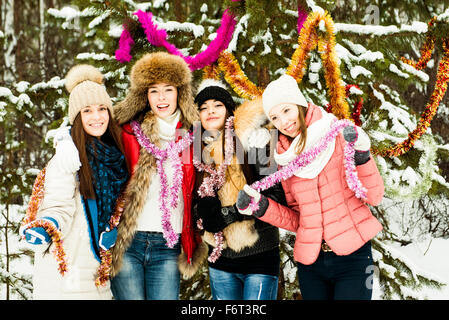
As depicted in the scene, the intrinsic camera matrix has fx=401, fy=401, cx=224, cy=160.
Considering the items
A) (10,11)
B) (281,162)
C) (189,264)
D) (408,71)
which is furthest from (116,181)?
(10,11)

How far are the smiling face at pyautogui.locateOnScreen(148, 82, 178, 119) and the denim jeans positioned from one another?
151 cm

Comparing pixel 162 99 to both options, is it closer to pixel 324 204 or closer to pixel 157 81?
pixel 157 81

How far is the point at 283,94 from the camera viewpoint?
2.54 meters

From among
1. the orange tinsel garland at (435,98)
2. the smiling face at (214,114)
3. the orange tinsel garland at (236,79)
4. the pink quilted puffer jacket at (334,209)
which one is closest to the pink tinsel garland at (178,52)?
the orange tinsel garland at (236,79)

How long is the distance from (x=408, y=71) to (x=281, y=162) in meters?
1.94

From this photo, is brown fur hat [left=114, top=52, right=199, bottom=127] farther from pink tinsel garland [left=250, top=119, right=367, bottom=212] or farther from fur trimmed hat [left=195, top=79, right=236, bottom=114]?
pink tinsel garland [left=250, top=119, right=367, bottom=212]

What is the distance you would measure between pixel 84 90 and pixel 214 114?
92 centimetres

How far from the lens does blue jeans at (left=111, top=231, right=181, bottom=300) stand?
9.34ft

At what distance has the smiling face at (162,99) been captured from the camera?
3.02 m

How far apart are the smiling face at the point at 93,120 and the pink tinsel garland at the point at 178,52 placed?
77 cm

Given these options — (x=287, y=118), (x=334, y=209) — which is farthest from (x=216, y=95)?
(x=334, y=209)

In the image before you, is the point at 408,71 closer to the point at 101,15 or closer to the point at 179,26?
the point at 179,26

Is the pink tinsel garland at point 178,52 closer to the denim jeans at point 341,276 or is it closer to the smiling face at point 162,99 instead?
the smiling face at point 162,99
